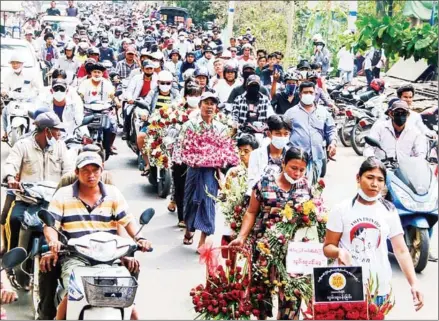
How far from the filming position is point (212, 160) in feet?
29.6

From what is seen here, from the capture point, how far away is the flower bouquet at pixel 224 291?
20.7 ft

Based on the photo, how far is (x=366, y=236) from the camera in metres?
5.58

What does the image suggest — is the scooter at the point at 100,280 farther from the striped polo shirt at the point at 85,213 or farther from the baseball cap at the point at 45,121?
the baseball cap at the point at 45,121

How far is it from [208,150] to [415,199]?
2.19 metres

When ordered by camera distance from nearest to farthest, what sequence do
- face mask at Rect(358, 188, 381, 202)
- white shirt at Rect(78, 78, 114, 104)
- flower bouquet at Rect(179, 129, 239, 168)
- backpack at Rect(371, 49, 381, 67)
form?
face mask at Rect(358, 188, 381, 202), flower bouquet at Rect(179, 129, 239, 168), white shirt at Rect(78, 78, 114, 104), backpack at Rect(371, 49, 381, 67)

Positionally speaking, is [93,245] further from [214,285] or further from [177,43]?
[177,43]

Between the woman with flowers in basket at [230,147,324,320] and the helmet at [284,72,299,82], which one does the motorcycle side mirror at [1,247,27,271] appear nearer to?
the woman with flowers in basket at [230,147,324,320]

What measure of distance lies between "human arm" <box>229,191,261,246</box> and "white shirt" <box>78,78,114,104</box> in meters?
7.25

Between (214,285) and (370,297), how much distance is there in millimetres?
1366

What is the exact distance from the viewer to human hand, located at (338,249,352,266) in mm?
5507

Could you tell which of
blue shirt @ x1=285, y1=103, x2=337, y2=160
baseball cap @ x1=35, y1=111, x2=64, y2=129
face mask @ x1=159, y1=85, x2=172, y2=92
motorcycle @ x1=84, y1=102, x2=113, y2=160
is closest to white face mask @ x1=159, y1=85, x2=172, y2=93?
face mask @ x1=159, y1=85, x2=172, y2=92

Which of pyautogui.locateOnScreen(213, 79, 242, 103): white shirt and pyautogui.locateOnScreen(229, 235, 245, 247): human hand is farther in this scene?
pyautogui.locateOnScreen(213, 79, 242, 103): white shirt

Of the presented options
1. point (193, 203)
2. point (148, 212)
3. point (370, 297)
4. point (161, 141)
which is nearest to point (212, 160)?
point (193, 203)

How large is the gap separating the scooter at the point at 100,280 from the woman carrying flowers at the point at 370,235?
4.39ft
